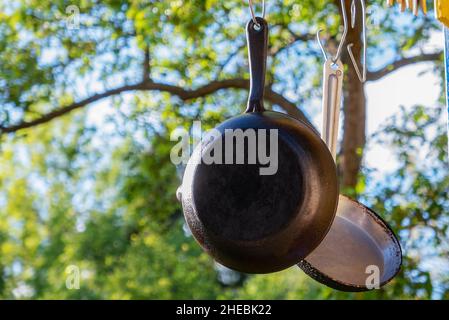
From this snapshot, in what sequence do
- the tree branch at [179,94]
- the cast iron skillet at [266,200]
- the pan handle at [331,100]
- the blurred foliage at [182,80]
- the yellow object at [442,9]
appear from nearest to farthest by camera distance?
the cast iron skillet at [266,200]
the yellow object at [442,9]
the pan handle at [331,100]
the blurred foliage at [182,80]
the tree branch at [179,94]

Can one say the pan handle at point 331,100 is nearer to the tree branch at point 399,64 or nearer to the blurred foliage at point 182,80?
the blurred foliage at point 182,80

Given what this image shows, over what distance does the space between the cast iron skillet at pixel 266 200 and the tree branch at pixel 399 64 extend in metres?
1.95

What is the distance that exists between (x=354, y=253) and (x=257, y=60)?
1.76 feet

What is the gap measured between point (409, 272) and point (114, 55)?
1.36 m

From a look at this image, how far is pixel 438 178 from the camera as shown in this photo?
2828 millimetres

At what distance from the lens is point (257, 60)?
1.08 metres

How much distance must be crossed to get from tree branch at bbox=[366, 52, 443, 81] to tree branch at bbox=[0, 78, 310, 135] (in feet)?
0.95

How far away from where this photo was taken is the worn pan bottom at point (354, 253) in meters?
1.39

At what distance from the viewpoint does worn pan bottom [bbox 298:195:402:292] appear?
4.56 feet

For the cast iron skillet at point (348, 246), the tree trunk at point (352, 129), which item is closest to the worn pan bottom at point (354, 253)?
the cast iron skillet at point (348, 246)

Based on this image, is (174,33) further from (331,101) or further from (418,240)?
(331,101)

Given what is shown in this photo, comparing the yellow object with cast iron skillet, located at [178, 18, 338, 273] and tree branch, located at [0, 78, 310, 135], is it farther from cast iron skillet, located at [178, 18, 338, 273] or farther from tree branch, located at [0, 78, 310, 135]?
tree branch, located at [0, 78, 310, 135]

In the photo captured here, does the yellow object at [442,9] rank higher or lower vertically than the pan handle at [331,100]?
higher
